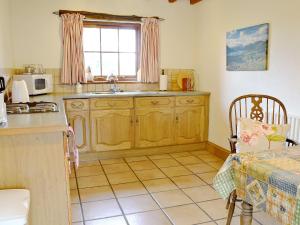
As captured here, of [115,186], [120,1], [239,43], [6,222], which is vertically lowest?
[115,186]

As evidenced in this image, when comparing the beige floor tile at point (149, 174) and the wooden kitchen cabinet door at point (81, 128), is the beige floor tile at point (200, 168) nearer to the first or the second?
the beige floor tile at point (149, 174)

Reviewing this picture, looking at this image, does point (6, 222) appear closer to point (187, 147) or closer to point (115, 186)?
point (115, 186)

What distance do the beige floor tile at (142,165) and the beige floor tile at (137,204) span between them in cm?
75

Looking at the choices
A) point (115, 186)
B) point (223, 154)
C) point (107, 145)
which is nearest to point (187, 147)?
point (223, 154)

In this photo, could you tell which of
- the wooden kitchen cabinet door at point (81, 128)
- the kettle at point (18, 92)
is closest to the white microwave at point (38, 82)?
the wooden kitchen cabinet door at point (81, 128)

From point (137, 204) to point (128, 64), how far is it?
2325 millimetres

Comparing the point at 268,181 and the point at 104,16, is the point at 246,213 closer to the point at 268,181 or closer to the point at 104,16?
the point at 268,181

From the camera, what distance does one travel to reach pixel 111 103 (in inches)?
138

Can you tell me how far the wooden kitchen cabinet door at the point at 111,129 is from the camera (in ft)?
11.5

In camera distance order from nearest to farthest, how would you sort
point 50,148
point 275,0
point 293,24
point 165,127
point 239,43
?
1. point 50,148
2. point 293,24
3. point 275,0
4. point 239,43
5. point 165,127

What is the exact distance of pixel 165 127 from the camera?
150 inches

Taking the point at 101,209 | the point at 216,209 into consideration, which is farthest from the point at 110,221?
the point at 216,209

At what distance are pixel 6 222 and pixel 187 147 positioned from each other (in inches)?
120

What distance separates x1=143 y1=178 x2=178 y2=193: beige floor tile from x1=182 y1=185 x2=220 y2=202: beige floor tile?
0.56ft
